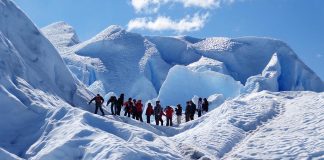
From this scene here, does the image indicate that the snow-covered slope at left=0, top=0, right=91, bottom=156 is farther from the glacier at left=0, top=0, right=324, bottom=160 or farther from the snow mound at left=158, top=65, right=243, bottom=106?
the snow mound at left=158, top=65, right=243, bottom=106

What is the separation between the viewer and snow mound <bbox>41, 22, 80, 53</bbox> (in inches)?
2096

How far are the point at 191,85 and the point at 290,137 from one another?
77.3ft

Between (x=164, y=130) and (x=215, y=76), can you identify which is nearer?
(x=164, y=130)

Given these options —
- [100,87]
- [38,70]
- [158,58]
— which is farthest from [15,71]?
[158,58]

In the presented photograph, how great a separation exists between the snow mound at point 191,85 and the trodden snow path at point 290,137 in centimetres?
1836

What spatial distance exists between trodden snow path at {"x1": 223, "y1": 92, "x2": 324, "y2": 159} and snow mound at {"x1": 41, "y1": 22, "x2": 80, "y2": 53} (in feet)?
112

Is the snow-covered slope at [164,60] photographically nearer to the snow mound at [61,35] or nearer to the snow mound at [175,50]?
the snow mound at [175,50]

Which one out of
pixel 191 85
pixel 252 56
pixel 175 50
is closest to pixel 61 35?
pixel 175 50

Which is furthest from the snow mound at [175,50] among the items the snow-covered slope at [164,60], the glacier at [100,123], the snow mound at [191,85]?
the glacier at [100,123]

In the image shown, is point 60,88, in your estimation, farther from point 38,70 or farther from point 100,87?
point 100,87

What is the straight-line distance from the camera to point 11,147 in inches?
580

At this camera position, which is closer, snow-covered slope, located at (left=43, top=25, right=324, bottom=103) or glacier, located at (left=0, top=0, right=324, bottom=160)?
glacier, located at (left=0, top=0, right=324, bottom=160)

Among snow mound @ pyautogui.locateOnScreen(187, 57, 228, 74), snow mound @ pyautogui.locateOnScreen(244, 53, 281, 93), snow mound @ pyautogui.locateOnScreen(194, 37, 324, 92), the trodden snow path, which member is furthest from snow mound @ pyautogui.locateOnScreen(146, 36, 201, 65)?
the trodden snow path

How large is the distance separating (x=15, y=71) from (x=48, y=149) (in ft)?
17.3
